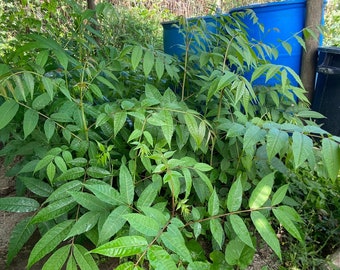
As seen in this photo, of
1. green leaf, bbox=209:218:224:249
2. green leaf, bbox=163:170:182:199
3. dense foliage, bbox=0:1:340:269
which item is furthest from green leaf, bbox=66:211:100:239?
green leaf, bbox=209:218:224:249

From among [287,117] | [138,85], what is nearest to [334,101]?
[287,117]

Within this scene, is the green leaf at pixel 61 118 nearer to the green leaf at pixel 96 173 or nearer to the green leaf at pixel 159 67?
the green leaf at pixel 96 173

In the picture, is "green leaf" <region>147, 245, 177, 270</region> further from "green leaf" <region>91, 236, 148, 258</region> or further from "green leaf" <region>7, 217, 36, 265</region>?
"green leaf" <region>7, 217, 36, 265</region>

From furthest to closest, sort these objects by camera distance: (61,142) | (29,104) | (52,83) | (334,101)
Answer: (334,101) → (61,142) → (29,104) → (52,83)

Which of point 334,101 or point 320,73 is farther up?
point 320,73

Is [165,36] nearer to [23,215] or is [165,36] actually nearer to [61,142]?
[61,142]

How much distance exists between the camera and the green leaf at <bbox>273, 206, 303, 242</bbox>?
2.67 ft

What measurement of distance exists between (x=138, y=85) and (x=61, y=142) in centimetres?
56

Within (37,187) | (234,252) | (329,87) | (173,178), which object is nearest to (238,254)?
(234,252)

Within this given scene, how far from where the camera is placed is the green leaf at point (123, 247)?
530 millimetres

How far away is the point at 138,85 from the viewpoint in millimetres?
1583

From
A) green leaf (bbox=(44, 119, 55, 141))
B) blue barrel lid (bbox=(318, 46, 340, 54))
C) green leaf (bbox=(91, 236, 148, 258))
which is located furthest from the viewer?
blue barrel lid (bbox=(318, 46, 340, 54))

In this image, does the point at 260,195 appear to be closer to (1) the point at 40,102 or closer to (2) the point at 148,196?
(2) the point at 148,196

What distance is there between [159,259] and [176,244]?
0.08 metres
